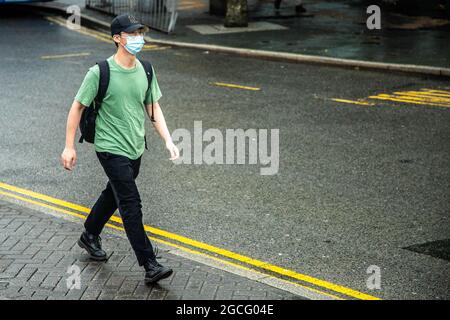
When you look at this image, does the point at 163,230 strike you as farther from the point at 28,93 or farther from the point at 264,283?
the point at 28,93

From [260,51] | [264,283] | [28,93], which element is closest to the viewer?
[264,283]

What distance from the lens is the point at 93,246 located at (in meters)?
7.45

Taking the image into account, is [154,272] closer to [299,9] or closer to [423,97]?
[423,97]

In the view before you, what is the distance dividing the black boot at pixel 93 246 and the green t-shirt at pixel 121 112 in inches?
33.3

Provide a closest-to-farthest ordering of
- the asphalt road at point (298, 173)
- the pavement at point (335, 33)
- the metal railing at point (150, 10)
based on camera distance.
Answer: the asphalt road at point (298, 173)
the pavement at point (335, 33)
the metal railing at point (150, 10)

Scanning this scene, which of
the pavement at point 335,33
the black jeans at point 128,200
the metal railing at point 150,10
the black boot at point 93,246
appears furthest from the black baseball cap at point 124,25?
the metal railing at point 150,10

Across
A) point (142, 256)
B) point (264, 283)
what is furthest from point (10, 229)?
point (264, 283)

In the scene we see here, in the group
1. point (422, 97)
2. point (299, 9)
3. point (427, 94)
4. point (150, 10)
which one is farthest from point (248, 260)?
point (299, 9)

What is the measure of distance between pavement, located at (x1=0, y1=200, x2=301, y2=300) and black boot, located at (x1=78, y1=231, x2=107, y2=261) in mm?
62

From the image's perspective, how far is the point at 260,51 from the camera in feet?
65.9

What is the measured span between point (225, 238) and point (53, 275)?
176 centimetres

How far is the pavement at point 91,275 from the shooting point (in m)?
6.65

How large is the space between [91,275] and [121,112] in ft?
4.20

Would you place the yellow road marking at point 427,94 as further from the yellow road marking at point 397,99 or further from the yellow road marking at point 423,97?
the yellow road marking at point 397,99
